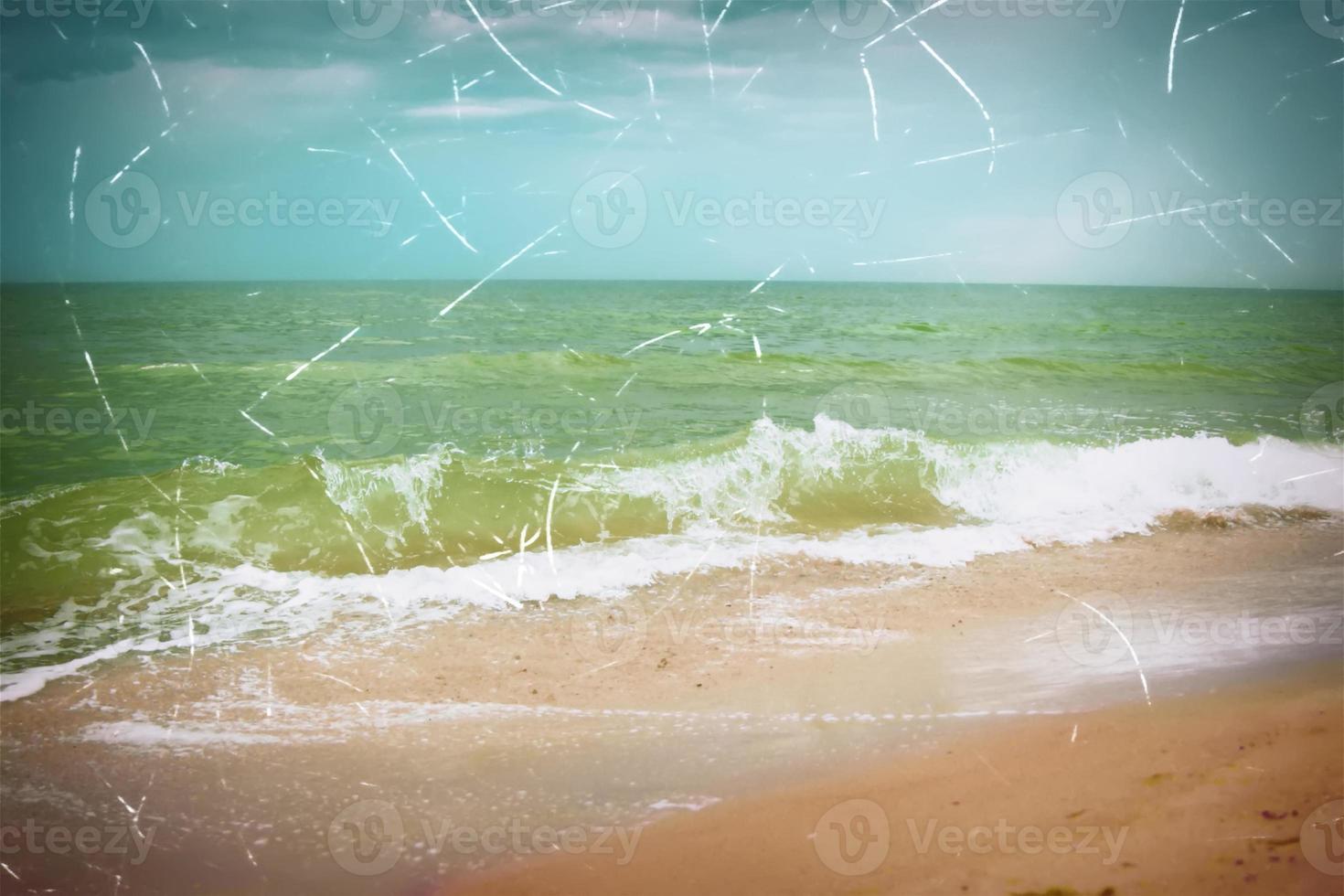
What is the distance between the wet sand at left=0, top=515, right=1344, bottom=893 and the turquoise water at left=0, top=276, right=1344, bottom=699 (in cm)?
79

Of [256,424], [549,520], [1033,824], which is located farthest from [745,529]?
[256,424]

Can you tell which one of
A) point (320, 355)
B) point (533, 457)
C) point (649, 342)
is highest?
point (649, 342)

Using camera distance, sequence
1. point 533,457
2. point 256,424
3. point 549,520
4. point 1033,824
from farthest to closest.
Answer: point 256,424
point 533,457
point 549,520
point 1033,824

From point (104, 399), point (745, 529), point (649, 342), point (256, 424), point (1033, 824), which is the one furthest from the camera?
point (649, 342)

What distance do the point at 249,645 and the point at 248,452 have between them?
460cm

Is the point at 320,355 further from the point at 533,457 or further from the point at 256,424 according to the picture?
the point at 533,457

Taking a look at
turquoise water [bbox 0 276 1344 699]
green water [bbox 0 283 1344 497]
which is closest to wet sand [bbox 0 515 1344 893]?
turquoise water [bbox 0 276 1344 699]

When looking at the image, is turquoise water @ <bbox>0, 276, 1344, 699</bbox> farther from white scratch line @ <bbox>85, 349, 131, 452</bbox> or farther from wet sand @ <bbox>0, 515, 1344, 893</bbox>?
wet sand @ <bbox>0, 515, 1344, 893</bbox>

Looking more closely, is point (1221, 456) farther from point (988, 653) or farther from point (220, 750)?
point (220, 750)

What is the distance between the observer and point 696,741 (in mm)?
3152

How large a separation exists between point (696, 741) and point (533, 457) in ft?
15.9

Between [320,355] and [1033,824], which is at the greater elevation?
[320,355]

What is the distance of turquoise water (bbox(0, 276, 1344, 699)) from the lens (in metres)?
5.15

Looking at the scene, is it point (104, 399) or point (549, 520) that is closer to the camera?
point (549, 520)
